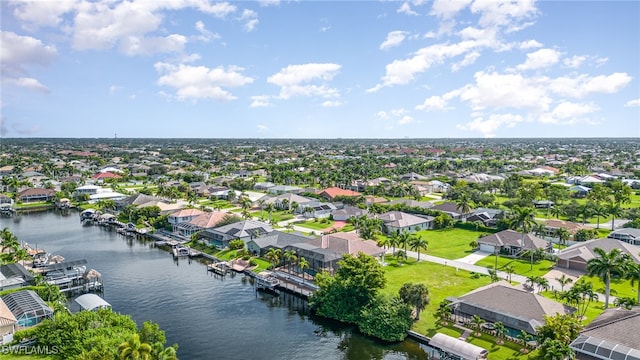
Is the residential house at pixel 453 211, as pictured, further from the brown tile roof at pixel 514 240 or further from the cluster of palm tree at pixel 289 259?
the cluster of palm tree at pixel 289 259

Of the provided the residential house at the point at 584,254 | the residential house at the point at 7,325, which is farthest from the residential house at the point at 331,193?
the residential house at the point at 7,325

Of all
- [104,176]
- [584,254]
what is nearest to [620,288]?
[584,254]

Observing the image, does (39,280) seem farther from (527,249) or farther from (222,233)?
(527,249)

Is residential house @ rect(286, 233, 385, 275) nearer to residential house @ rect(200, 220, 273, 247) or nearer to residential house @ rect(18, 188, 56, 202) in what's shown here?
residential house @ rect(200, 220, 273, 247)

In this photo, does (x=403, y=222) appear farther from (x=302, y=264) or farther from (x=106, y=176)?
(x=106, y=176)

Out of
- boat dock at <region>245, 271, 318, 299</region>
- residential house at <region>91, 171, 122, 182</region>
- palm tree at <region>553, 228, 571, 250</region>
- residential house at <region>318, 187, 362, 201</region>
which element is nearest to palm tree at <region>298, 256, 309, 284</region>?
boat dock at <region>245, 271, 318, 299</region>

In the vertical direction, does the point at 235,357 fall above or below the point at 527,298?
below

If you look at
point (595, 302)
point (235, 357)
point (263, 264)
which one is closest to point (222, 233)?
point (263, 264)
